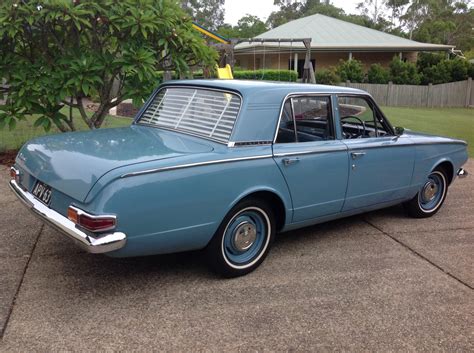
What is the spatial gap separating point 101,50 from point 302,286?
194 inches

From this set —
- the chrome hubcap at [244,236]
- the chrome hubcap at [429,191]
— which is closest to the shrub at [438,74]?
the chrome hubcap at [429,191]

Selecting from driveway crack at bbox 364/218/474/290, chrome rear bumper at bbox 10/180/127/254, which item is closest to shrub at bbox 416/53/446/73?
driveway crack at bbox 364/218/474/290

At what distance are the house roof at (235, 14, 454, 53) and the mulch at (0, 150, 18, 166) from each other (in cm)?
1943

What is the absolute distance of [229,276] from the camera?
12.6 ft

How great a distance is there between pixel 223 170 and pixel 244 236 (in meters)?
0.66

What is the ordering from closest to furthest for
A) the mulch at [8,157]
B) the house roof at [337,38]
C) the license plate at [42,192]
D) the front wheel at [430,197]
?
the license plate at [42,192] < the front wheel at [430,197] < the mulch at [8,157] < the house roof at [337,38]

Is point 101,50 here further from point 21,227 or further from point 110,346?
point 110,346

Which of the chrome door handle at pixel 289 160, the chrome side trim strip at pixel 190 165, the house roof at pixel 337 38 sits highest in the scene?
the house roof at pixel 337 38

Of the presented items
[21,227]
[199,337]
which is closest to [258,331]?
[199,337]

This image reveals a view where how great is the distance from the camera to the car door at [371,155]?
181 inches

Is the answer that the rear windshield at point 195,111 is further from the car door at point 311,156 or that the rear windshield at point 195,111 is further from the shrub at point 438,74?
the shrub at point 438,74

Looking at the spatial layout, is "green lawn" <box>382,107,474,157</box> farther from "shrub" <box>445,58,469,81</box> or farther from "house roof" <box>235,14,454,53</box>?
"house roof" <box>235,14,454,53</box>

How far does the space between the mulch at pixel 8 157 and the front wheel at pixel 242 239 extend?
4.96 meters

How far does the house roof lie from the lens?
27688 mm
